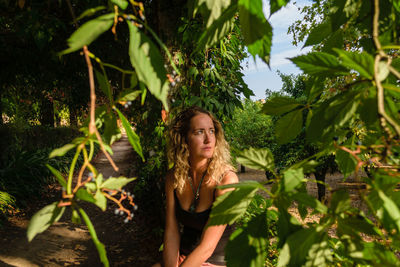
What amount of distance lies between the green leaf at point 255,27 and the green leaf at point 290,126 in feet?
0.83

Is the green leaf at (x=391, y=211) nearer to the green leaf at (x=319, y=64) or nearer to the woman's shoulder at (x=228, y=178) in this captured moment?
the green leaf at (x=319, y=64)

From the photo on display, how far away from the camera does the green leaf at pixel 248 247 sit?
532mm

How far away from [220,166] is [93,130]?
1825mm

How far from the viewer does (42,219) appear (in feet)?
1.28

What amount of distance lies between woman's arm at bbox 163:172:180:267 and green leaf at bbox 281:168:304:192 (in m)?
1.86

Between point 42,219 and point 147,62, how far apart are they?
289 mm

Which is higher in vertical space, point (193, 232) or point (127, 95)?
point (127, 95)

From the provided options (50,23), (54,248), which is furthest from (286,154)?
(50,23)

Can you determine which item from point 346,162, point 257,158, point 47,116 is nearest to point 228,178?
point 346,162

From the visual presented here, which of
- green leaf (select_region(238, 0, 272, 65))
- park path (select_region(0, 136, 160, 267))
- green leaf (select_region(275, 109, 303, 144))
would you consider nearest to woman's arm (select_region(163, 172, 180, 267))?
green leaf (select_region(275, 109, 303, 144))

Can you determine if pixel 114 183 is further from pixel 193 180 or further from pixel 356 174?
pixel 193 180

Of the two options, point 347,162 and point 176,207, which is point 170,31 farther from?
point 347,162

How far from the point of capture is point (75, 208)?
423mm

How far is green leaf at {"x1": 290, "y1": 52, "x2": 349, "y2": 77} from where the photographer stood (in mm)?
508
